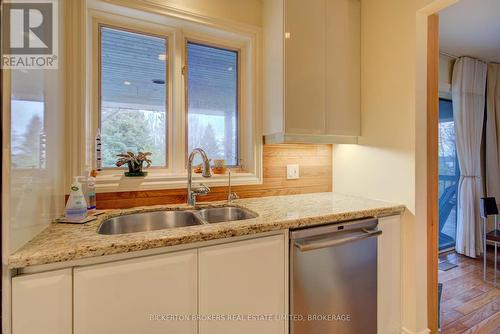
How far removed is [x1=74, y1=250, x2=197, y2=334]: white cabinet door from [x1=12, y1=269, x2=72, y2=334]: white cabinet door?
3cm

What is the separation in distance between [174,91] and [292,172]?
42.1 inches

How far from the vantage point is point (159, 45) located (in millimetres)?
1791

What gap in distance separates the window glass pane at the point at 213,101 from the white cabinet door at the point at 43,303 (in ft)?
3.66

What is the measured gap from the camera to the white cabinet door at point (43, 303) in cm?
85

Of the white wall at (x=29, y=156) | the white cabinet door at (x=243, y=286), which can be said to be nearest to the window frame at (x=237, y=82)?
the white wall at (x=29, y=156)

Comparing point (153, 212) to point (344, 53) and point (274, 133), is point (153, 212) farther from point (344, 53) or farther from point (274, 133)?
point (344, 53)

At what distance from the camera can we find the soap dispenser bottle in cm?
125

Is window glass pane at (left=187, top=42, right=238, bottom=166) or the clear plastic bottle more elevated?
window glass pane at (left=187, top=42, right=238, bottom=166)

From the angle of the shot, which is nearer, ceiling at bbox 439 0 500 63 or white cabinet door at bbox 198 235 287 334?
white cabinet door at bbox 198 235 287 334

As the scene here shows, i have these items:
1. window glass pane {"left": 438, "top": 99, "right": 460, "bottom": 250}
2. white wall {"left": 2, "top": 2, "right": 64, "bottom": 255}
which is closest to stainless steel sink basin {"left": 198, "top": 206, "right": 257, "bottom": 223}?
white wall {"left": 2, "top": 2, "right": 64, "bottom": 255}

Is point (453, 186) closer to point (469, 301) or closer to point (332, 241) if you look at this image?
point (469, 301)

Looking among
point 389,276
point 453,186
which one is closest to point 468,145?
point 453,186

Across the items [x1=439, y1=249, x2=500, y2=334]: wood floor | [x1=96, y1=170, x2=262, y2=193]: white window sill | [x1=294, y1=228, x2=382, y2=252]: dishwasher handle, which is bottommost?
[x1=439, y1=249, x2=500, y2=334]: wood floor

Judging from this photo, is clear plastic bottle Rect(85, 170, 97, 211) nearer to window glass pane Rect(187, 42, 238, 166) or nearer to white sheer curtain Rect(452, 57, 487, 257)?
window glass pane Rect(187, 42, 238, 166)
